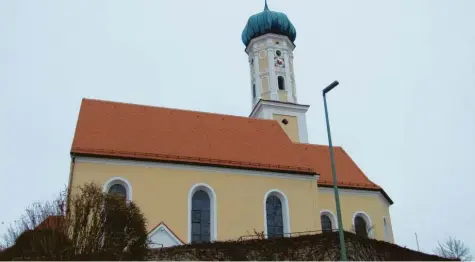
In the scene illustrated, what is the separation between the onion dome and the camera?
37.8 meters

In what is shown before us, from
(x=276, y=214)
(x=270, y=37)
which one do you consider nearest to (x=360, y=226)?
(x=276, y=214)

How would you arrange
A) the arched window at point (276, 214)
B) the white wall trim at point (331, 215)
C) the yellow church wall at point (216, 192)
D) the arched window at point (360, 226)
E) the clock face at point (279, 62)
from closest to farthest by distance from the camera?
the yellow church wall at point (216, 192)
the arched window at point (276, 214)
the white wall trim at point (331, 215)
the arched window at point (360, 226)
the clock face at point (279, 62)

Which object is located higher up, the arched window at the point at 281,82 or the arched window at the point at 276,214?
the arched window at the point at 281,82

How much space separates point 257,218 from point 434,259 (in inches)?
299

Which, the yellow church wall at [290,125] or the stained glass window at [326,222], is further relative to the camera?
the yellow church wall at [290,125]

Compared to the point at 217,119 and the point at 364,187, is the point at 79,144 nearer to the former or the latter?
the point at 217,119

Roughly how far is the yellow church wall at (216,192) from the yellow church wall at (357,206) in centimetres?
248

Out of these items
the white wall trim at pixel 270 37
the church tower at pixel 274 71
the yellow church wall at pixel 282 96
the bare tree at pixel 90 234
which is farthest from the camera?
the white wall trim at pixel 270 37

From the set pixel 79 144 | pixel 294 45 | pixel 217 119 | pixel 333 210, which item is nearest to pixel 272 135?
pixel 217 119

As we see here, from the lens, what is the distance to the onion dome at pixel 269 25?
37.8 m

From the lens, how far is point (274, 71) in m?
36.2

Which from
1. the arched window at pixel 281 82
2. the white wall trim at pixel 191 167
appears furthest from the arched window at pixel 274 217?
the arched window at pixel 281 82

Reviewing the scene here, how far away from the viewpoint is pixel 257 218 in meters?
23.5

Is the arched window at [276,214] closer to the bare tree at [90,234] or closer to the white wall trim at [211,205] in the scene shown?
the white wall trim at [211,205]
